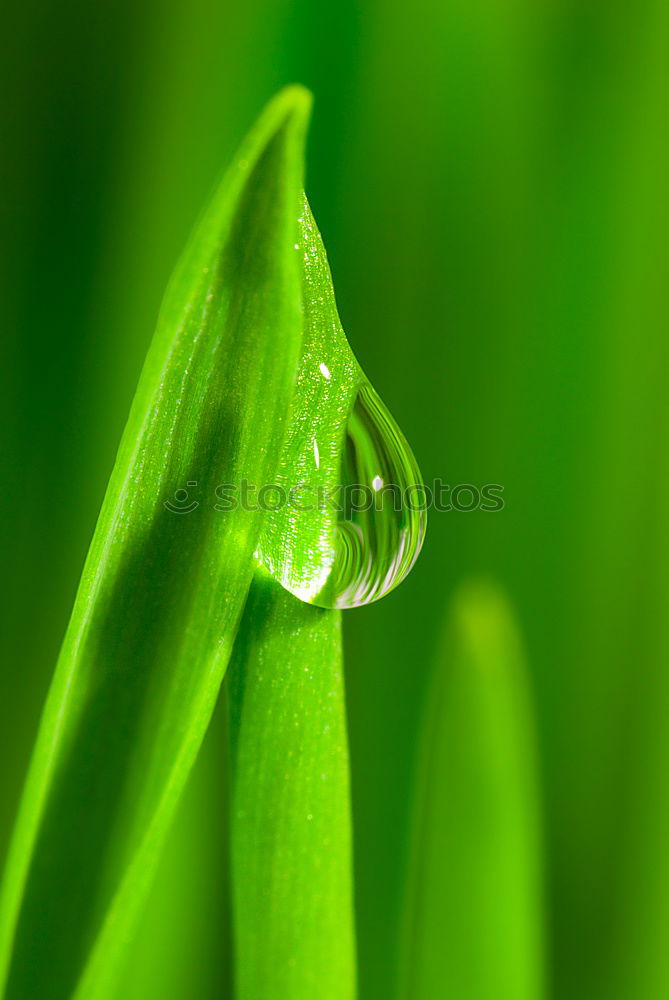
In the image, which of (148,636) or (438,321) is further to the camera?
(438,321)

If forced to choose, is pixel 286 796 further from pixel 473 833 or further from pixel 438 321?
pixel 438 321

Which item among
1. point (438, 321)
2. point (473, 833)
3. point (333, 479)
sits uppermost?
point (438, 321)

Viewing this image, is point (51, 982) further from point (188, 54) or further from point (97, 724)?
point (188, 54)

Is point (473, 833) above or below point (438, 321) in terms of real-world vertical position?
below

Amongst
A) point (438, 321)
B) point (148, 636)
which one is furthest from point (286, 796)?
point (438, 321)

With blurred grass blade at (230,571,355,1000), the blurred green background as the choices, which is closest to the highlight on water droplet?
blurred grass blade at (230,571,355,1000)
